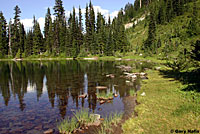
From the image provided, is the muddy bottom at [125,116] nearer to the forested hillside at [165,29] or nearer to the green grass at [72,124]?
the green grass at [72,124]

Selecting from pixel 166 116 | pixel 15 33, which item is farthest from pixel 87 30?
pixel 166 116

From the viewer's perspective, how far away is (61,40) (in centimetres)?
8719

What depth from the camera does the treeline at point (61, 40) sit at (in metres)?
80.2

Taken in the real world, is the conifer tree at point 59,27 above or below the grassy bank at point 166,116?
above

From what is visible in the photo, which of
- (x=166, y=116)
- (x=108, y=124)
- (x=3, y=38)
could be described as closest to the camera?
(x=166, y=116)

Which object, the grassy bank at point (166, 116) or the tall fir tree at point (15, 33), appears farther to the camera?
the tall fir tree at point (15, 33)

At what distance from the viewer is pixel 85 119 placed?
962 centimetres

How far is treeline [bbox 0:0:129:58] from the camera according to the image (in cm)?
8025

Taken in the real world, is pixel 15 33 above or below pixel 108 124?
above

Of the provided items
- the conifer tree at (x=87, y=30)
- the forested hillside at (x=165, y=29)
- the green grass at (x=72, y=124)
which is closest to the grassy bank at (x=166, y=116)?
the green grass at (x=72, y=124)

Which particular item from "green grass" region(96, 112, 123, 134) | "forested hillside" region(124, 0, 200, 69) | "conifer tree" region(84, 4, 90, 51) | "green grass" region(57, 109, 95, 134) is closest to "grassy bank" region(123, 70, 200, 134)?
"green grass" region(96, 112, 123, 134)

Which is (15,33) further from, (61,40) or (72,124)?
(72,124)

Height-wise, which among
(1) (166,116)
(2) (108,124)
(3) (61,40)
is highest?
(3) (61,40)

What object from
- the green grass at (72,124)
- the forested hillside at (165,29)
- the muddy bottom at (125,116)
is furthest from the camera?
the forested hillside at (165,29)
